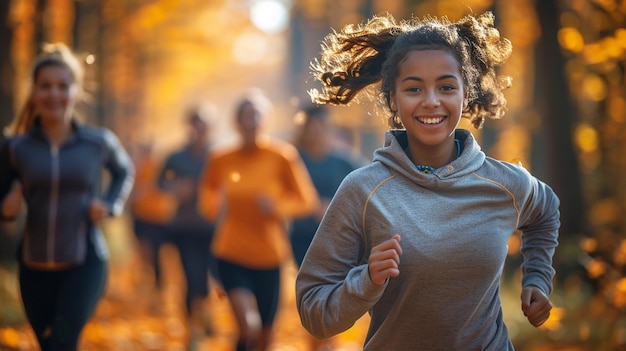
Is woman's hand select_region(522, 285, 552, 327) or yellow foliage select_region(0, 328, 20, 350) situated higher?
woman's hand select_region(522, 285, 552, 327)

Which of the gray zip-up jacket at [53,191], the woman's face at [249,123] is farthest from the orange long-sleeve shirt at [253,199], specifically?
the gray zip-up jacket at [53,191]

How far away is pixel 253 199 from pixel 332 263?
4.61 m

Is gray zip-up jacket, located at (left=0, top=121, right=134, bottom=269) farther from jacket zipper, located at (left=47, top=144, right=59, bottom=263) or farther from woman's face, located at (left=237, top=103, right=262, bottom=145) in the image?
woman's face, located at (left=237, top=103, right=262, bottom=145)

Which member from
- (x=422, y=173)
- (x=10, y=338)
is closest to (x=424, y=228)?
(x=422, y=173)

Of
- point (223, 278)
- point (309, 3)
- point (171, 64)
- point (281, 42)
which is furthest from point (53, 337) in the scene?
point (281, 42)

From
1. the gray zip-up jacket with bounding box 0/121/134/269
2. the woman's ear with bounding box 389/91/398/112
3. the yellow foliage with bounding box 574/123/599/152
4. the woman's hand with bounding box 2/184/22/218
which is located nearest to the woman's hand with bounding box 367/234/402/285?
the woman's ear with bounding box 389/91/398/112

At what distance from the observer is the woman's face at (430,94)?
3.70 m

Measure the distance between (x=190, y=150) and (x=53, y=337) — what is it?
5428 mm

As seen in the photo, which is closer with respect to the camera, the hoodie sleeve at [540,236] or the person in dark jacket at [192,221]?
the hoodie sleeve at [540,236]

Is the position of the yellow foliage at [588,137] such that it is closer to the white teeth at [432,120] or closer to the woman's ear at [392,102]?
the woman's ear at [392,102]

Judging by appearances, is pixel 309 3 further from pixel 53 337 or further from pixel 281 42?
pixel 281 42

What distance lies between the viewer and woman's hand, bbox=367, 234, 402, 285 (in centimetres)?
320

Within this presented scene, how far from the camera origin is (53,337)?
5.75m

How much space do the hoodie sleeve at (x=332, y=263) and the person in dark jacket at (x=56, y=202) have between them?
270 centimetres
